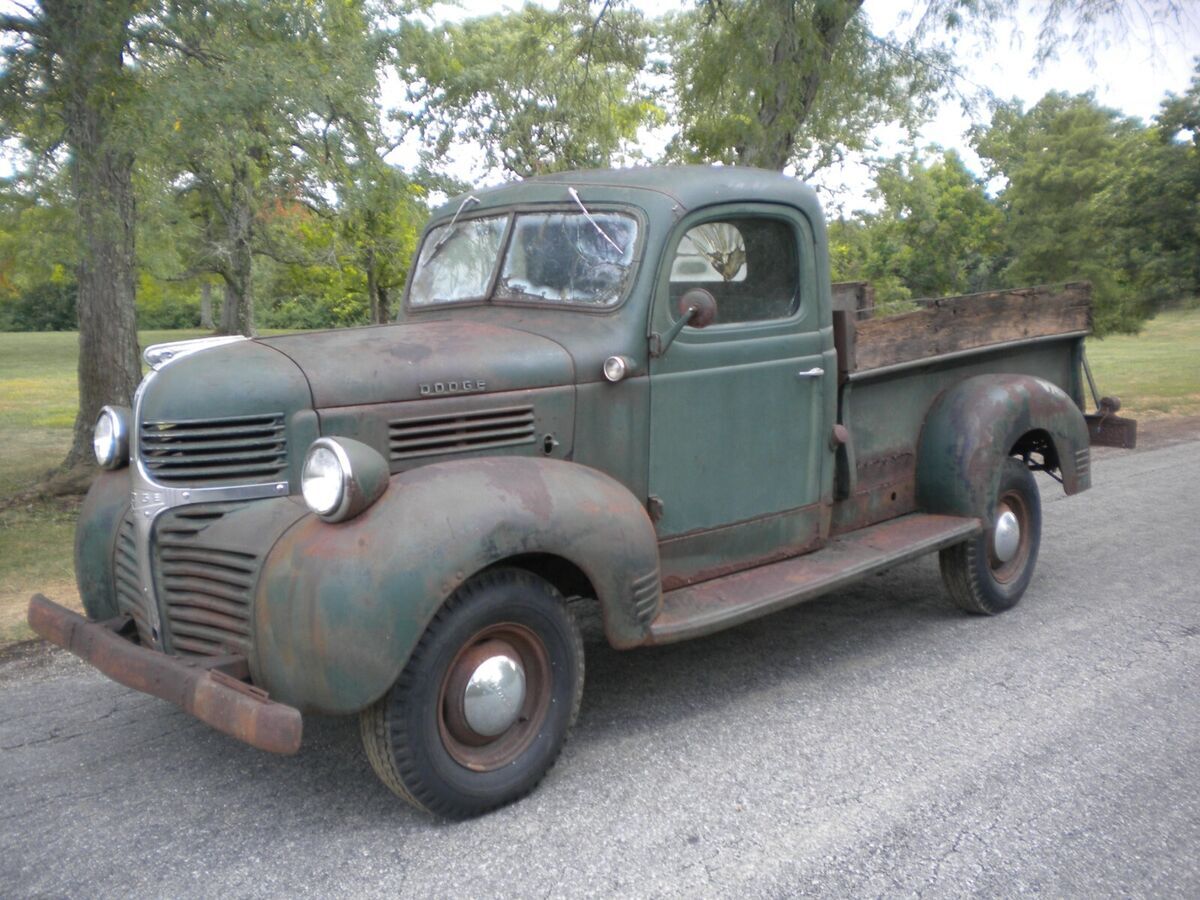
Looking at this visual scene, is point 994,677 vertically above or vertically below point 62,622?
below

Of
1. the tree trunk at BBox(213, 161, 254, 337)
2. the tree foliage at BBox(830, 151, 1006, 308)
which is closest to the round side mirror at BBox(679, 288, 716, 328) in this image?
the tree trunk at BBox(213, 161, 254, 337)

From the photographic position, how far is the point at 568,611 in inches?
142

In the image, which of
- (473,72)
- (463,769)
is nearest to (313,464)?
(463,769)

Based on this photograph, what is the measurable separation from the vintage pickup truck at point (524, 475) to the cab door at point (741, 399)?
0.01m

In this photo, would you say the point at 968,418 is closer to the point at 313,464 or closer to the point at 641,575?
the point at 641,575

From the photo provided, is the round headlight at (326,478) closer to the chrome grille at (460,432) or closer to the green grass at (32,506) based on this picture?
the chrome grille at (460,432)

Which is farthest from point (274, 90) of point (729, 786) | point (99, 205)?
point (729, 786)

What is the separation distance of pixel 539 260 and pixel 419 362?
0.94 metres

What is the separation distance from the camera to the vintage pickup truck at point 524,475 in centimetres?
319

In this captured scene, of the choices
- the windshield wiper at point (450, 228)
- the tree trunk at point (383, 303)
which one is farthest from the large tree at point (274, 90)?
the tree trunk at point (383, 303)

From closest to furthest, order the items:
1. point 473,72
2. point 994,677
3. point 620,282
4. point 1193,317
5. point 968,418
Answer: point 620,282 → point 994,677 → point 968,418 → point 473,72 → point 1193,317

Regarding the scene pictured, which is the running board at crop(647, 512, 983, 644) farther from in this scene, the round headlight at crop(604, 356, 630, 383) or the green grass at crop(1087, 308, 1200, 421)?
the green grass at crop(1087, 308, 1200, 421)

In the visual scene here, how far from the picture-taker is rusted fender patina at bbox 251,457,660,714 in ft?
10.1

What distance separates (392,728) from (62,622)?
131 cm
